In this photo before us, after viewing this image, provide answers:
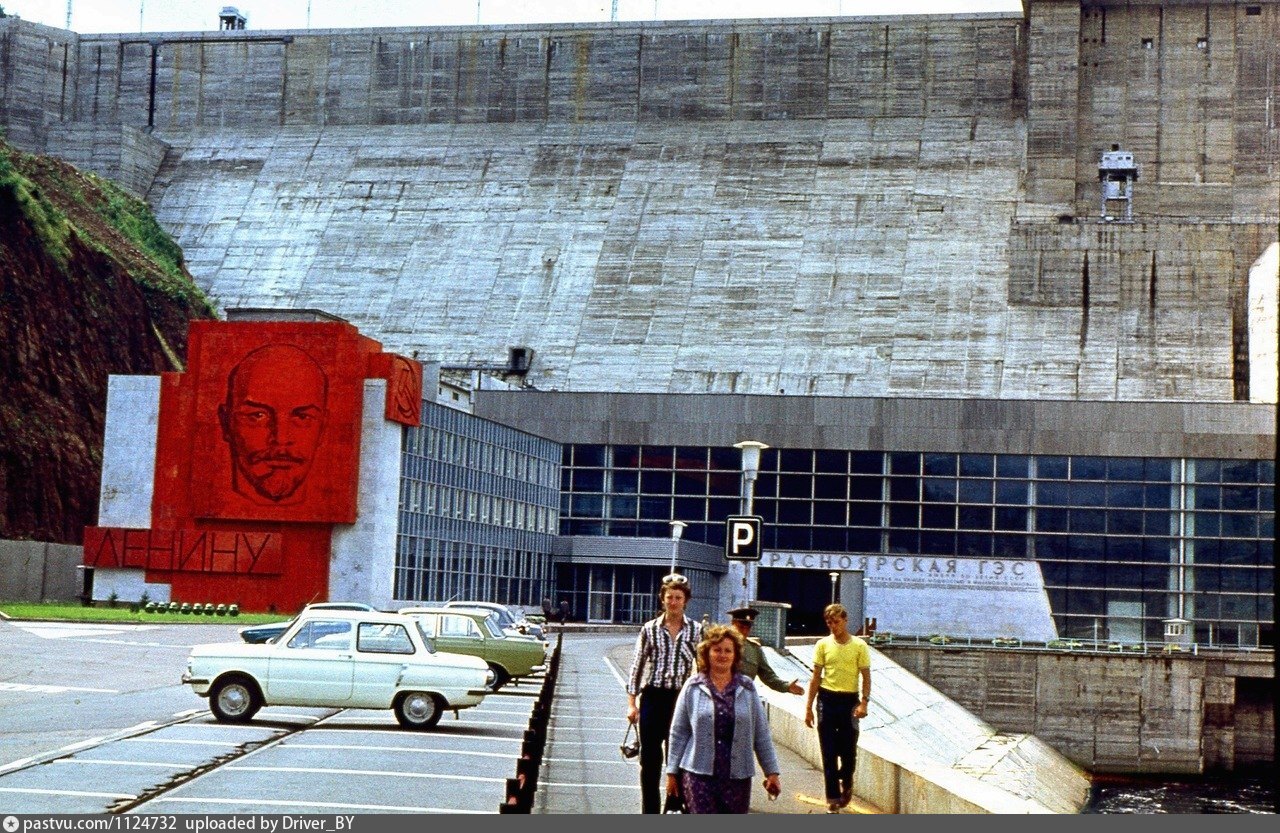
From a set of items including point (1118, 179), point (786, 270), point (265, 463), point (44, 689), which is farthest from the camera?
point (1118, 179)

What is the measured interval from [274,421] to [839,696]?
5786 cm

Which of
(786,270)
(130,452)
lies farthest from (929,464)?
(130,452)

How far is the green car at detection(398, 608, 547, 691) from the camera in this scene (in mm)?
35906

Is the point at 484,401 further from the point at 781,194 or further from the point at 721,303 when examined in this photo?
the point at 781,194

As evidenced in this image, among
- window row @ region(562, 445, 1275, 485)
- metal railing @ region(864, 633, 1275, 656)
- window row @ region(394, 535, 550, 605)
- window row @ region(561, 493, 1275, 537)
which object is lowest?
metal railing @ region(864, 633, 1275, 656)

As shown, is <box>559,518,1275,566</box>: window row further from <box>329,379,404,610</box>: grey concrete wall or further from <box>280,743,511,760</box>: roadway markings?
<box>280,743,511,760</box>: roadway markings

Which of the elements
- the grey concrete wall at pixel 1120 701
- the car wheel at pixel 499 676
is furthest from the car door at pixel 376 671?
the grey concrete wall at pixel 1120 701

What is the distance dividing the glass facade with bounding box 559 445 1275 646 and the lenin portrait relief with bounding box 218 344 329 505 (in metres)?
25.7

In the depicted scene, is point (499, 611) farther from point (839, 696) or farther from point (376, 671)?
point (839, 696)

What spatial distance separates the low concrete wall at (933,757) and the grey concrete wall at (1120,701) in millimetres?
1523

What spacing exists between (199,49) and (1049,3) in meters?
58.4

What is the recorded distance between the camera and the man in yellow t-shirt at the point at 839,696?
18828 millimetres

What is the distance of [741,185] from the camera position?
11981cm

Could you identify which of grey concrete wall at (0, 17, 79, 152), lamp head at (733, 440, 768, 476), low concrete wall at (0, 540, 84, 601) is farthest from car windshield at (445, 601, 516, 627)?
grey concrete wall at (0, 17, 79, 152)
